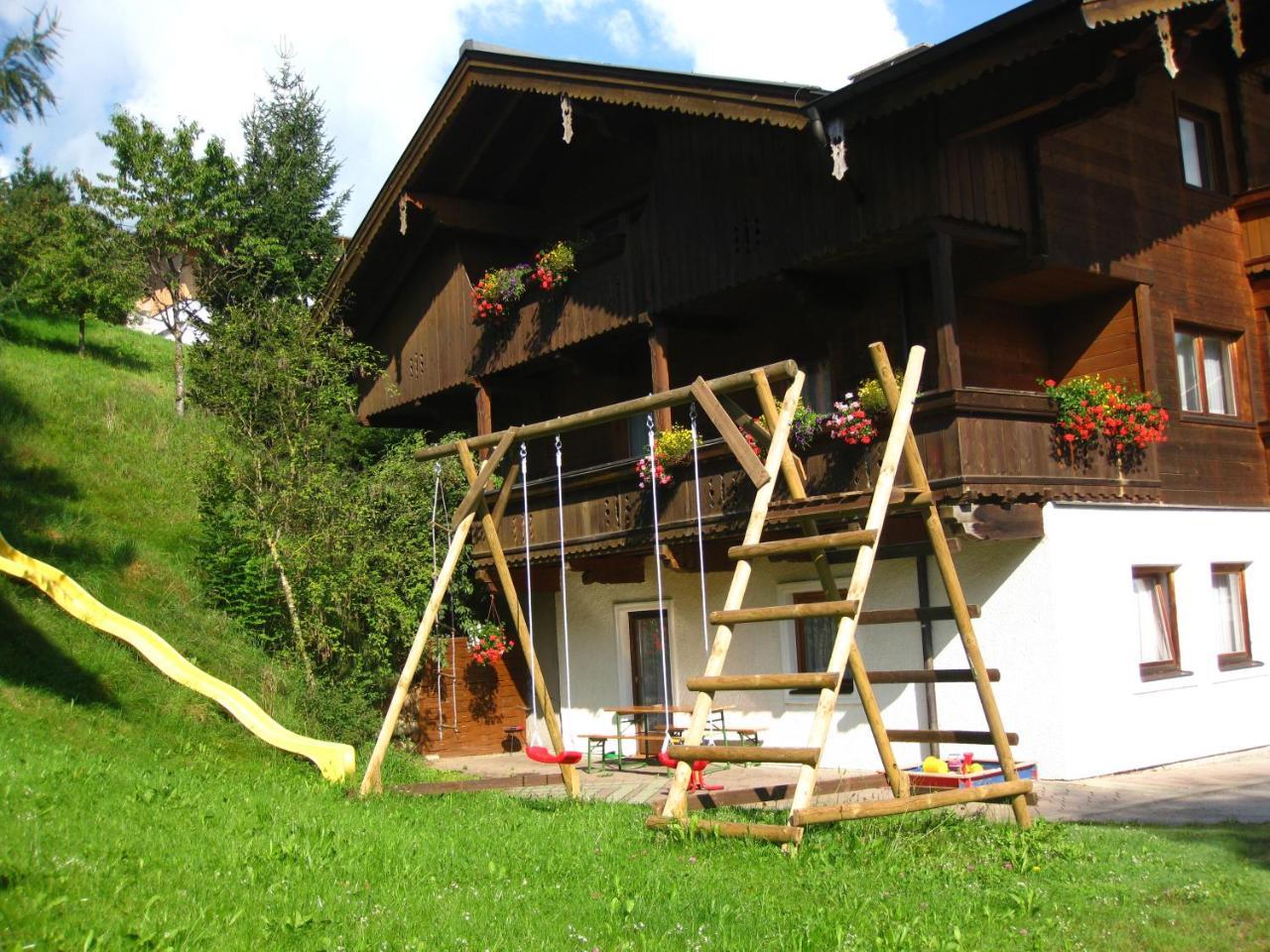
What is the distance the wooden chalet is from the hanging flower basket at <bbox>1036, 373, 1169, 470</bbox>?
0.69 feet

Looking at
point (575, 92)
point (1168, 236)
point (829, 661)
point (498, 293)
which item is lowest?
point (829, 661)

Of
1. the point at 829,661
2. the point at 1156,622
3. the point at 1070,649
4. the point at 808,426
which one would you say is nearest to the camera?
the point at 829,661

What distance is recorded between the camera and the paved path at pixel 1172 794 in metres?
8.98

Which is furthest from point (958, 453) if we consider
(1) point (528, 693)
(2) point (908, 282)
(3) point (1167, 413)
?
(1) point (528, 693)

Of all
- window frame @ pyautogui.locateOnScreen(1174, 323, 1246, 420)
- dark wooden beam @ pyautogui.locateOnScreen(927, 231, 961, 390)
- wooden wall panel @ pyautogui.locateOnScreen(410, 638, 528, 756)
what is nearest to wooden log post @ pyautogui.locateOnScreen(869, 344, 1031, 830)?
dark wooden beam @ pyautogui.locateOnScreen(927, 231, 961, 390)

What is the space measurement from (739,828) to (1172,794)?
17.5ft

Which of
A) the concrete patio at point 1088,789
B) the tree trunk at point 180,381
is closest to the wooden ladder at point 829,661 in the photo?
the concrete patio at point 1088,789

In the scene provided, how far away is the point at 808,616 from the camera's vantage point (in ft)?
22.0

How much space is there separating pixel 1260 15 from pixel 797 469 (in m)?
9.90

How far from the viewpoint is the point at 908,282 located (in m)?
13.3

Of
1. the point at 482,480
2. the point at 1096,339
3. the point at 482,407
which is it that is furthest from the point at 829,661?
the point at 482,407

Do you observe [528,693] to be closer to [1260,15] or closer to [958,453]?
[958,453]

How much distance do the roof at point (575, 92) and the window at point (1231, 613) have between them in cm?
696

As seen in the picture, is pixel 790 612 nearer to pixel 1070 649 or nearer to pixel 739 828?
pixel 739 828
